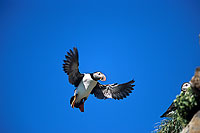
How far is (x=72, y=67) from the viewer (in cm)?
655

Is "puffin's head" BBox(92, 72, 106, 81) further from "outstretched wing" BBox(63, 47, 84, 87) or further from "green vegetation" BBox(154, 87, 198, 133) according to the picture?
"green vegetation" BBox(154, 87, 198, 133)

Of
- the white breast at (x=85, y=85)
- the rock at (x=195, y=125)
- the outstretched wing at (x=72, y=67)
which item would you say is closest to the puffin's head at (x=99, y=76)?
the white breast at (x=85, y=85)

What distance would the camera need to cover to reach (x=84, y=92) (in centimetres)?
672

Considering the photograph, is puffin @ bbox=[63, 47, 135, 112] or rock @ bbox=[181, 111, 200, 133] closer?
rock @ bbox=[181, 111, 200, 133]

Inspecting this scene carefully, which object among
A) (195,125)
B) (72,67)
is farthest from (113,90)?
(195,125)

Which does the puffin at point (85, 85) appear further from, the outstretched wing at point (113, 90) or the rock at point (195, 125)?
the rock at point (195, 125)

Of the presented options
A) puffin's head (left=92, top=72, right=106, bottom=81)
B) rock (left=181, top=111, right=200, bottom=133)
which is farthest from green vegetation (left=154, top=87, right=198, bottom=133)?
puffin's head (left=92, top=72, right=106, bottom=81)

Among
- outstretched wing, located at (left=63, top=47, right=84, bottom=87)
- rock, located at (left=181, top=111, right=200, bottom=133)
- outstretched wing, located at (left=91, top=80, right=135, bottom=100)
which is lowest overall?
rock, located at (left=181, top=111, right=200, bottom=133)

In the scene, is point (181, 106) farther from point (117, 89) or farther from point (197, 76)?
point (117, 89)

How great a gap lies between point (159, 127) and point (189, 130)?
6.01 ft

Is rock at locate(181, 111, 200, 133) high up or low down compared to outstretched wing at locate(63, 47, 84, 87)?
down

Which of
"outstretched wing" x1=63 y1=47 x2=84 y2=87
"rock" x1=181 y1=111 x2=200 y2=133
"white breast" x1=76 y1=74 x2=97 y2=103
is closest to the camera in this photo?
"rock" x1=181 y1=111 x2=200 y2=133

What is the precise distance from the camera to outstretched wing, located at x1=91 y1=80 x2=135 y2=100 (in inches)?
280

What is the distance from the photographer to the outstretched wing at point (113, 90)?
711cm
